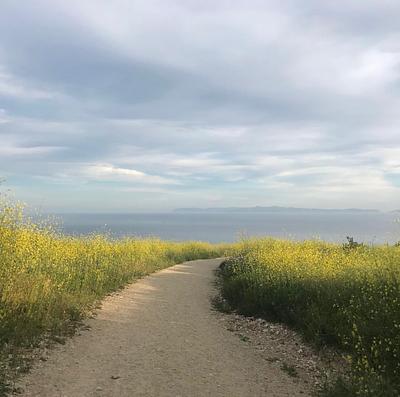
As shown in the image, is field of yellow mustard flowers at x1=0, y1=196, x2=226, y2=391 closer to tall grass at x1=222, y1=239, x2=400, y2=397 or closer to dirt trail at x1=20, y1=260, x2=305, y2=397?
dirt trail at x1=20, y1=260, x2=305, y2=397

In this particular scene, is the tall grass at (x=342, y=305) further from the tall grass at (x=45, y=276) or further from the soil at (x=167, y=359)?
the tall grass at (x=45, y=276)

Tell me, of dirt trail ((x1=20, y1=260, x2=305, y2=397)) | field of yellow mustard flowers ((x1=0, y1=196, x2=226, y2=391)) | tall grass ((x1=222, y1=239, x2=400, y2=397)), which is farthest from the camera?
field of yellow mustard flowers ((x1=0, y1=196, x2=226, y2=391))

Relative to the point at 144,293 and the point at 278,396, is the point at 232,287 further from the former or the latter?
the point at 278,396

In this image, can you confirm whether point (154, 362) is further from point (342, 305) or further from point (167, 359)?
point (342, 305)

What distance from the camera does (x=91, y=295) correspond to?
404 inches

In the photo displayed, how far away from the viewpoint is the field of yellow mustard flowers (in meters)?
7.00

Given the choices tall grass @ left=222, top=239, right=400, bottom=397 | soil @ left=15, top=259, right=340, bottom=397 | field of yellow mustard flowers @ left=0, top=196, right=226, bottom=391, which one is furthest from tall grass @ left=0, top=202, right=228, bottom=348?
tall grass @ left=222, top=239, right=400, bottom=397

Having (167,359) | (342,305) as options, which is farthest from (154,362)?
(342,305)

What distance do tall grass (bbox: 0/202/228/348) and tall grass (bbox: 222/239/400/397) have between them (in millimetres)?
3846

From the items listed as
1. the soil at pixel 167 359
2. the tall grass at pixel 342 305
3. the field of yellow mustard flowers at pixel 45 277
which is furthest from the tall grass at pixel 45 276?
the tall grass at pixel 342 305

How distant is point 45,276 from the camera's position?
892cm

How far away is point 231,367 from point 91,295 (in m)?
4.65

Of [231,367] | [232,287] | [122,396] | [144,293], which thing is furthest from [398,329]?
[144,293]

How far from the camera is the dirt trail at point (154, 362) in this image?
5.62m
